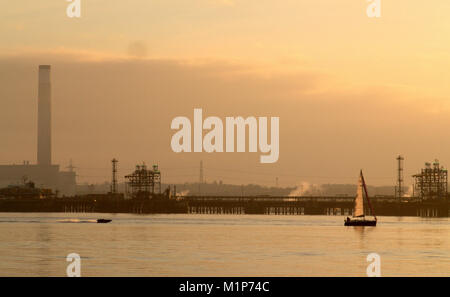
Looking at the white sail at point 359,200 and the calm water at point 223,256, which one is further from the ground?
the white sail at point 359,200

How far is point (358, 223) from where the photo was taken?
6772 inches

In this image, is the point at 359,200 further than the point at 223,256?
Yes

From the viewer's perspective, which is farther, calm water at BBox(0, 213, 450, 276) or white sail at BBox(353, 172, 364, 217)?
white sail at BBox(353, 172, 364, 217)

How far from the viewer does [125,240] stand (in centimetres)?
12519

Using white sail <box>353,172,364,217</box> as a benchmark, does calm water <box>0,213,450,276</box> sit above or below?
below

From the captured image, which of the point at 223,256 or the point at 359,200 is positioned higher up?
the point at 359,200

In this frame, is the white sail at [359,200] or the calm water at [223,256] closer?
the calm water at [223,256]

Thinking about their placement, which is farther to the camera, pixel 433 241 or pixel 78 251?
pixel 433 241
